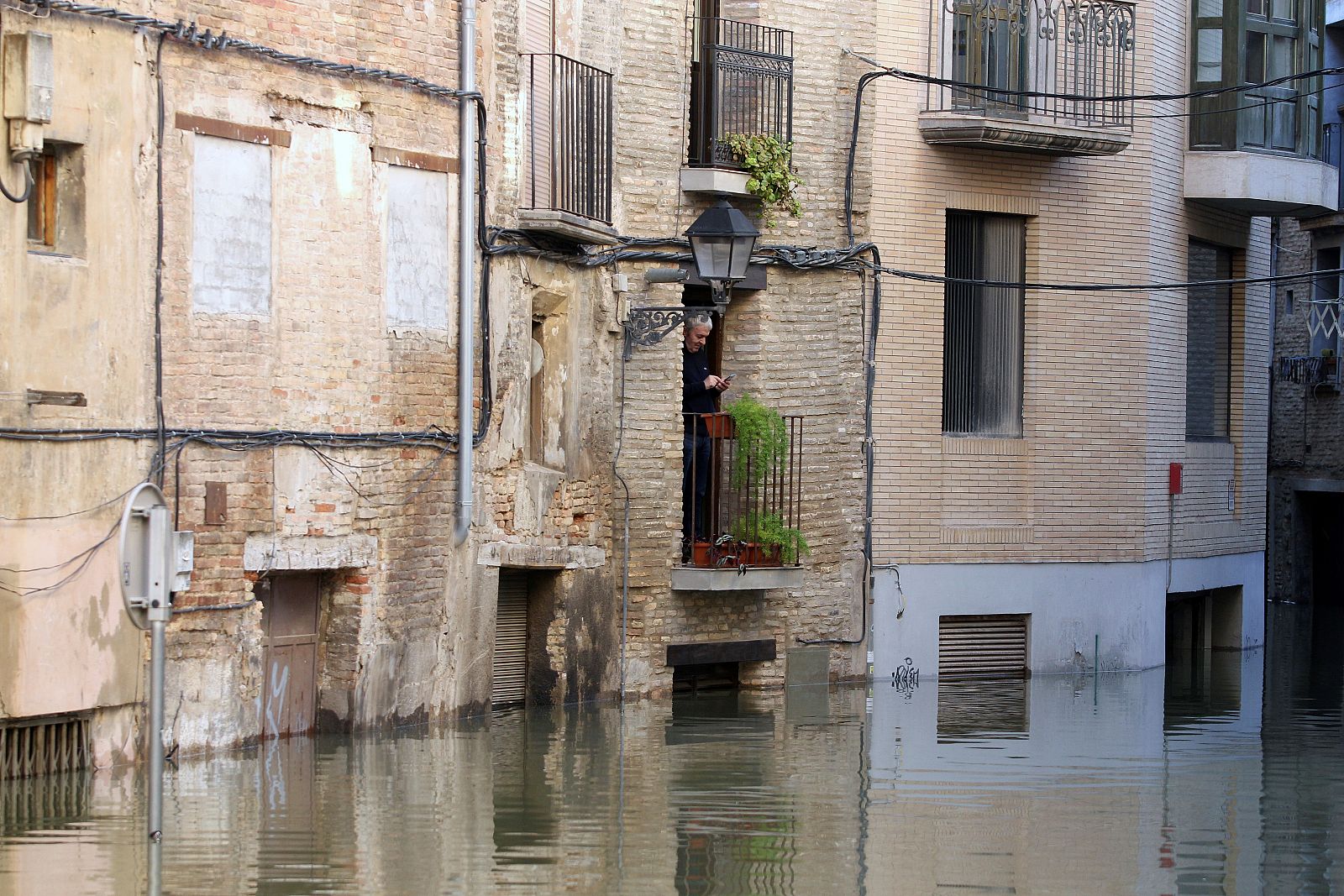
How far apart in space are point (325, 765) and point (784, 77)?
8.20 meters

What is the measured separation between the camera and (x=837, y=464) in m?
19.3

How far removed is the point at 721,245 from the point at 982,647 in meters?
6.49

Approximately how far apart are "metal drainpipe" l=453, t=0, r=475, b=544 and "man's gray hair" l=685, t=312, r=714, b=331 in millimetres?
2177

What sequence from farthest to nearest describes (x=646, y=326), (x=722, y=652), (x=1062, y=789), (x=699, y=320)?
(x=722, y=652)
(x=646, y=326)
(x=699, y=320)
(x=1062, y=789)

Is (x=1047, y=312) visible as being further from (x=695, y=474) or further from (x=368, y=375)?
(x=368, y=375)

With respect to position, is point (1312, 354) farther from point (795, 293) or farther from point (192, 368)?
point (192, 368)

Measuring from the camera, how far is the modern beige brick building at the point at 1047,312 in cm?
1967

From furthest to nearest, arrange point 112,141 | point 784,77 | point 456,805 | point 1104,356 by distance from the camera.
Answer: point 1104,356 < point 784,77 < point 112,141 < point 456,805

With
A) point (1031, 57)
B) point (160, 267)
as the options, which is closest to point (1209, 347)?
point (1031, 57)

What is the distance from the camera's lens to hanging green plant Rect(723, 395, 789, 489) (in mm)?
18281

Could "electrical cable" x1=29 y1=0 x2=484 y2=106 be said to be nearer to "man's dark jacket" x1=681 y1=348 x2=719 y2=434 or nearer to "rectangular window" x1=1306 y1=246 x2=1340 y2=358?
"man's dark jacket" x1=681 y1=348 x2=719 y2=434

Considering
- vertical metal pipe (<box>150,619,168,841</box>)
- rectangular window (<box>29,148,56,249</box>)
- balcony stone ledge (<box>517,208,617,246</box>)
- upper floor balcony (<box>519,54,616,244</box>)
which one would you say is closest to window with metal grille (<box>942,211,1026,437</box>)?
upper floor balcony (<box>519,54,616,244</box>)

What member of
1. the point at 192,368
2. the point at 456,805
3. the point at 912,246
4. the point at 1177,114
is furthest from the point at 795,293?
the point at 456,805

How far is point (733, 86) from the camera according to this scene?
1848 centimetres
